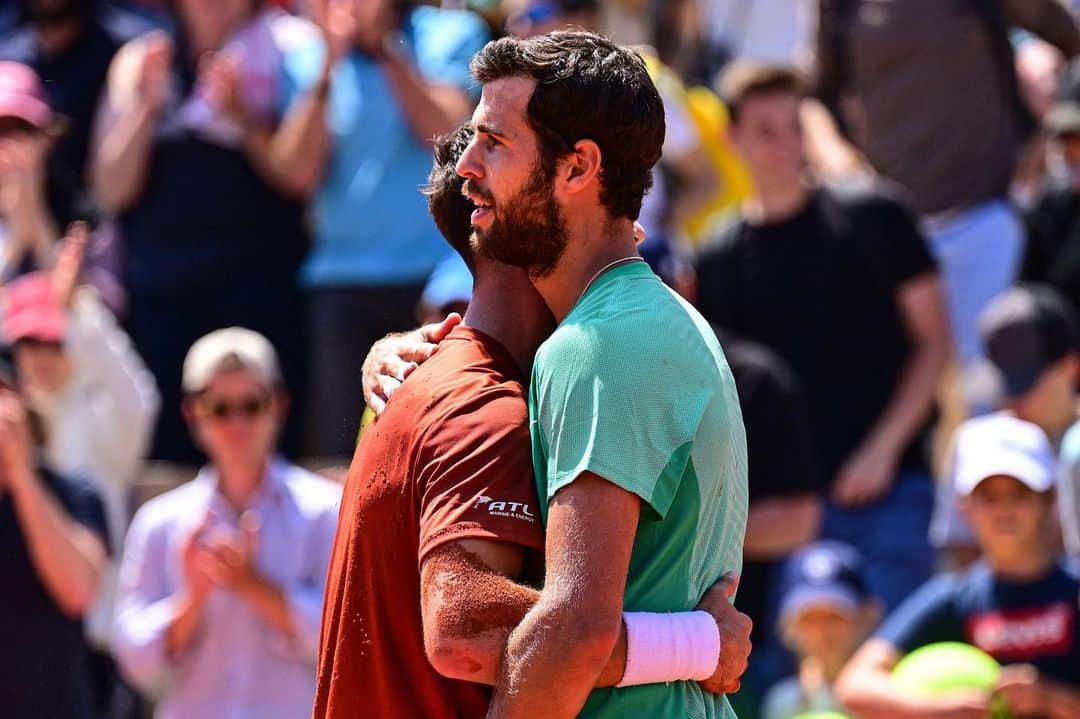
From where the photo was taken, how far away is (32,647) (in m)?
6.34

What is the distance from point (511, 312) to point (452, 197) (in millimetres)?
254

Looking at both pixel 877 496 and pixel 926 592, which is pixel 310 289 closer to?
pixel 877 496

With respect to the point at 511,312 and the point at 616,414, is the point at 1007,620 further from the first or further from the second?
the point at 616,414

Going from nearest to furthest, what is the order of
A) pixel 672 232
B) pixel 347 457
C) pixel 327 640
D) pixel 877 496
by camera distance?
pixel 327 640 < pixel 877 496 < pixel 347 457 < pixel 672 232

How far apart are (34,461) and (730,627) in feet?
13.5

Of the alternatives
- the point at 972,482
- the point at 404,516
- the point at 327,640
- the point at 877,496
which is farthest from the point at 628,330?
the point at 877,496

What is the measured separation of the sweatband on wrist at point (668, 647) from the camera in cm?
291

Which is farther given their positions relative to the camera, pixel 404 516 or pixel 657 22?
pixel 657 22

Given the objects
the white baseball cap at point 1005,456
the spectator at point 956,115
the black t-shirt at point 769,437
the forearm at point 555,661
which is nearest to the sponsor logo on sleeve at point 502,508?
the forearm at point 555,661

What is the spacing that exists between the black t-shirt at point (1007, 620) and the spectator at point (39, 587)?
267cm

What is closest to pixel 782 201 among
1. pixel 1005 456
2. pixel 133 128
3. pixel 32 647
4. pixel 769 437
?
pixel 769 437

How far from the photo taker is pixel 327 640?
319cm

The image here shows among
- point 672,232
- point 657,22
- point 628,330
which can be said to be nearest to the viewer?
point 628,330

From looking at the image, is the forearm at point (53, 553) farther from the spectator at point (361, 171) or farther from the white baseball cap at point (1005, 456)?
the white baseball cap at point (1005, 456)
